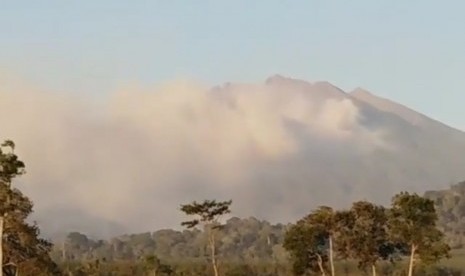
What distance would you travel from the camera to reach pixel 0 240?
Answer: 44812 millimetres

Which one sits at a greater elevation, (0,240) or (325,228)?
(325,228)

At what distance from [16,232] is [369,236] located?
34434 mm

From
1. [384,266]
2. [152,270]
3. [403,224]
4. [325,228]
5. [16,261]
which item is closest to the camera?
[16,261]

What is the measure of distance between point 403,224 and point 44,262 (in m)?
30.7

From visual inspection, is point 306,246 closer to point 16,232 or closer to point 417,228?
point 417,228

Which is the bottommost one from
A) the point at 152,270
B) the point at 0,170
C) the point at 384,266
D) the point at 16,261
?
the point at 16,261

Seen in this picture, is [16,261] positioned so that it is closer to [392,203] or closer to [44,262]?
[44,262]

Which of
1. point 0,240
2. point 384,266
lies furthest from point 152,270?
point 384,266

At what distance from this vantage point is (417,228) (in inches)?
2805

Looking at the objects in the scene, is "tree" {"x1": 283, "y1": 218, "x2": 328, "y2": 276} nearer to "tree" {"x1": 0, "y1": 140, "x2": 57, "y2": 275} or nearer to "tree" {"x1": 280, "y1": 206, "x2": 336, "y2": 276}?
"tree" {"x1": 280, "y1": 206, "x2": 336, "y2": 276}

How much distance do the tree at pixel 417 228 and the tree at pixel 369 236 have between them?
8.47 ft

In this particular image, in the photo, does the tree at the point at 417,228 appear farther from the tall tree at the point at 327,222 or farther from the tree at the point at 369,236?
the tall tree at the point at 327,222

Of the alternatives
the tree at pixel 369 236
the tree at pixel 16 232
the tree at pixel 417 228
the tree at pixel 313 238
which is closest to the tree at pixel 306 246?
the tree at pixel 313 238

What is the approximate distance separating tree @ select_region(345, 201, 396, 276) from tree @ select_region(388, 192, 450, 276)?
8.47ft
